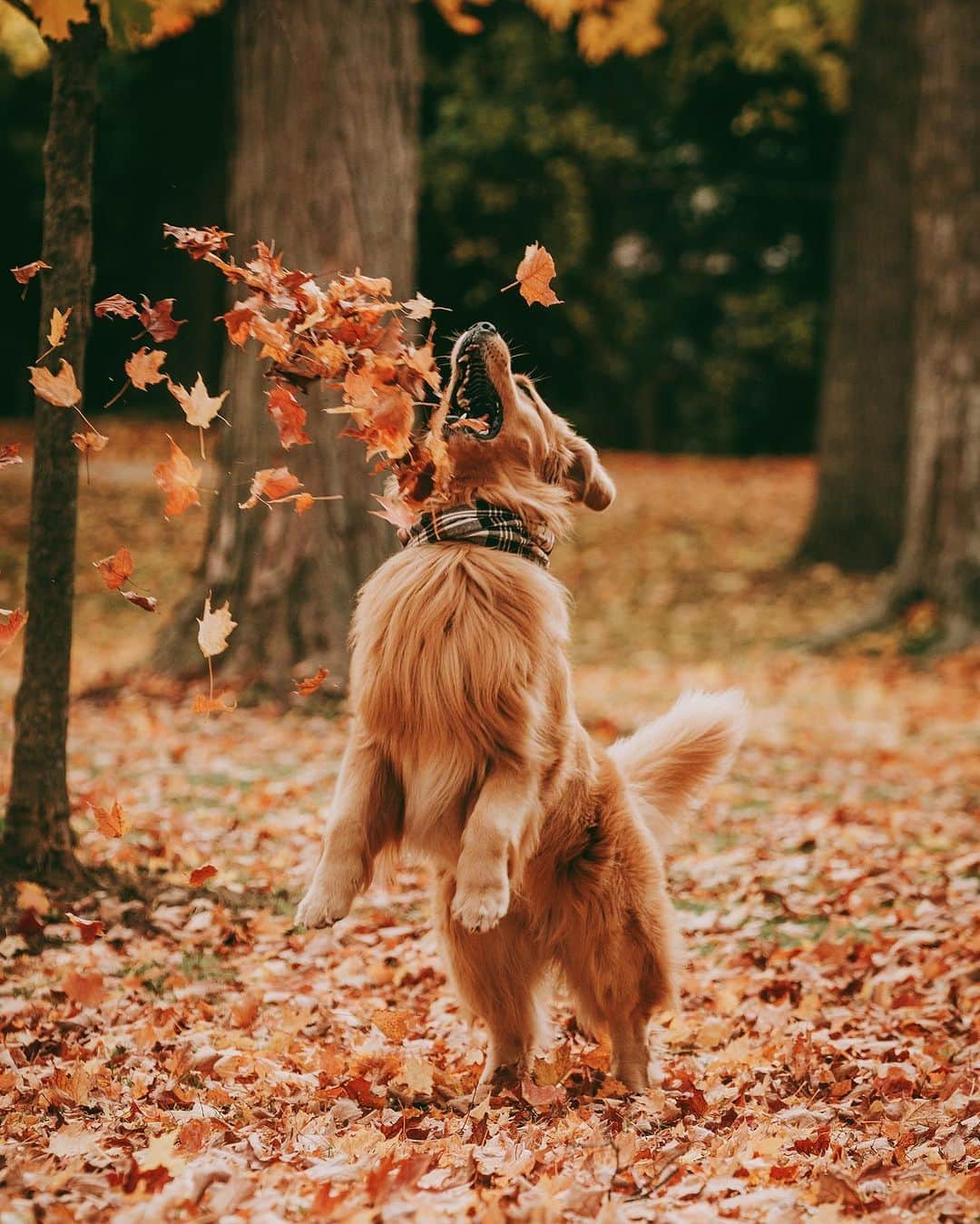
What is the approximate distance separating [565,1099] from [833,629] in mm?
8007

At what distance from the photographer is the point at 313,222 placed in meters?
7.64

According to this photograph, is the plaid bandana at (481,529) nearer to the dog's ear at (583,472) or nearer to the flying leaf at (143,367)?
the dog's ear at (583,472)

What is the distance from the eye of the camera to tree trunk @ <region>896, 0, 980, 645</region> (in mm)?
10016

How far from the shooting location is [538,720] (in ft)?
11.7

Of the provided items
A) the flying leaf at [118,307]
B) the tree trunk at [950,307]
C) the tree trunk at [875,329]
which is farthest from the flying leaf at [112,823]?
Answer: the tree trunk at [875,329]

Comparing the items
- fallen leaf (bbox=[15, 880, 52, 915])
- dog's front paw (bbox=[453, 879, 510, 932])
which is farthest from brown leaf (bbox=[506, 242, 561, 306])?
fallen leaf (bbox=[15, 880, 52, 915])

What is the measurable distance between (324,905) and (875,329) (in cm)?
1170

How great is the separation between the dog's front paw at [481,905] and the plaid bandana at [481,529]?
0.92 m

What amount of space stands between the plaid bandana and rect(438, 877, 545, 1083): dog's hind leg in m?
0.97

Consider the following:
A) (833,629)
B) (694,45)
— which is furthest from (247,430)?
(694,45)

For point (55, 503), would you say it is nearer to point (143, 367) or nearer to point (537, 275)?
point (143, 367)

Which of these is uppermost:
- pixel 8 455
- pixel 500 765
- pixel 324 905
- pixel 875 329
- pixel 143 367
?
pixel 875 329

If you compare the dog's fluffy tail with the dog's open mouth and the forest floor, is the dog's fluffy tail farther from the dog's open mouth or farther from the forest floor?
the dog's open mouth

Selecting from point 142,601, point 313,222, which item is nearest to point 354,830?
point 142,601
